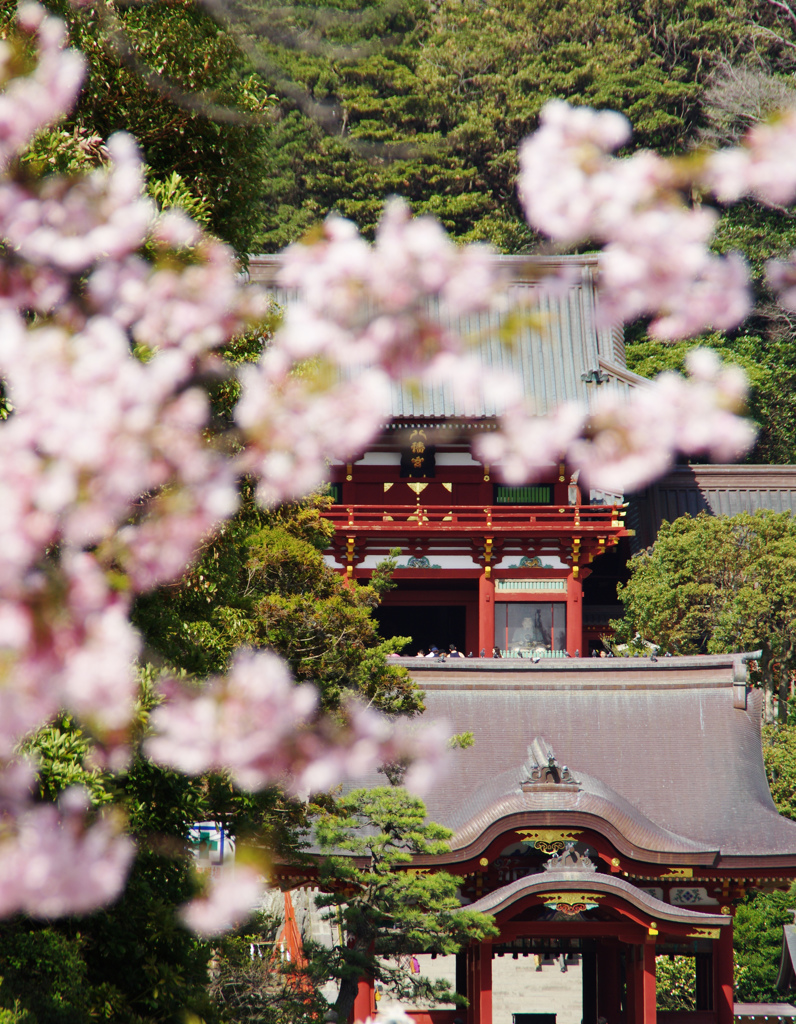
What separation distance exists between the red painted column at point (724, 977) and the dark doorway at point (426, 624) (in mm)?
11970

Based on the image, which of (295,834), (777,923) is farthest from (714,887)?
(295,834)

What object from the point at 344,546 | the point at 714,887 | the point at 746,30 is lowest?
the point at 714,887

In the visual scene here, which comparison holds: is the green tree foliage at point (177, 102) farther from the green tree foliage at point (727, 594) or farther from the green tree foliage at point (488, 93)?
the green tree foliage at point (488, 93)

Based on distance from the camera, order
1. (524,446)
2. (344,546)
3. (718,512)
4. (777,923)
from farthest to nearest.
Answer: (718,512) → (344,546) → (777,923) → (524,446)

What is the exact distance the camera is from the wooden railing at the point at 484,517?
18.4 m

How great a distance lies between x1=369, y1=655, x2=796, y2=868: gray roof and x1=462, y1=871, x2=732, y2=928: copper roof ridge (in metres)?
0.40

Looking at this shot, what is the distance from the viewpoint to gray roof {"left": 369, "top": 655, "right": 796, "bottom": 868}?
29.5 ft

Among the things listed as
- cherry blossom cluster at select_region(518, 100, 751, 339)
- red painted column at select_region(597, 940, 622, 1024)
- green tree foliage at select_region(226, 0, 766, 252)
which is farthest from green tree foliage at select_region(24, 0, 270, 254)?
green tree foliage at select_region(226, 0, 766, 252)

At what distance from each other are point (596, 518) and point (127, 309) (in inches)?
684

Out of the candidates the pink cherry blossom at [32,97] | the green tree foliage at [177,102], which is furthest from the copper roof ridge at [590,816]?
the pink cherry blossom at [32,97]

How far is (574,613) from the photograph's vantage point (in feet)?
62.2

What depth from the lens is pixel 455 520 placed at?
18781 mm

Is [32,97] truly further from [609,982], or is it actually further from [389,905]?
[609,982]

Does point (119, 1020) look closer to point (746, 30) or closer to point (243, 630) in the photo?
point (243, 630)
